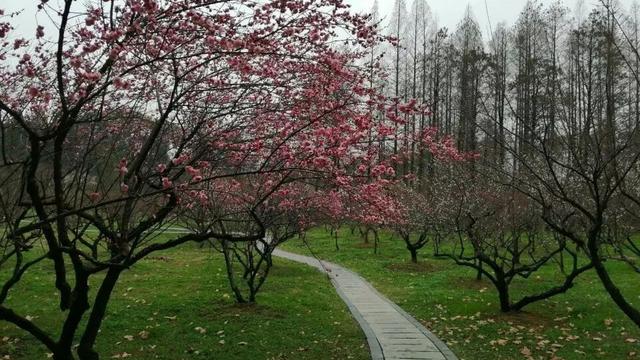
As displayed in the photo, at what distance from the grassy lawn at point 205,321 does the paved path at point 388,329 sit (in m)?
0.28

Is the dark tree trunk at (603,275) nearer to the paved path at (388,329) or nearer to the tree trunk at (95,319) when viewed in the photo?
the paved path at (388,329)

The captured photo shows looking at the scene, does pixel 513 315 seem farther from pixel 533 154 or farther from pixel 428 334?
pixel 533 154

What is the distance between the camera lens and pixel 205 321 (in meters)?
10.4

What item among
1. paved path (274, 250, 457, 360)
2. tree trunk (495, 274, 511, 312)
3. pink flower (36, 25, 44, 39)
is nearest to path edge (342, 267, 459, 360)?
paved path (274, 250, 457, 360)

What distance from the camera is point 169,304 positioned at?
12.0 meters

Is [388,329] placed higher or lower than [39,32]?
lower

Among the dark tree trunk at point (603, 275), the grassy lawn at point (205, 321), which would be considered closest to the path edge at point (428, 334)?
the grassy lawn at point (205, 321)

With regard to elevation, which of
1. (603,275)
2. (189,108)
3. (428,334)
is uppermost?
(189,108)

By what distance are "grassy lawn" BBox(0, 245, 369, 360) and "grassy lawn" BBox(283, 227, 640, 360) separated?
185 centimetres

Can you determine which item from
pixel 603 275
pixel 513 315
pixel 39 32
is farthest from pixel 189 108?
pixel 513 315

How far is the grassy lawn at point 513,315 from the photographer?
828 centimetres

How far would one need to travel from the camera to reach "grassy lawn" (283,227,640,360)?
27.2ft

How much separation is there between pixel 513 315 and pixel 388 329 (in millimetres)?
2885

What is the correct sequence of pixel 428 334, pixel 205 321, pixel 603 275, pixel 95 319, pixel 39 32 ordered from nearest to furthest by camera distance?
1. pixel 39 32
2. pixel 603 275
3. pixel 95 319
4. pixel 428 334
5. pixel 205 321
